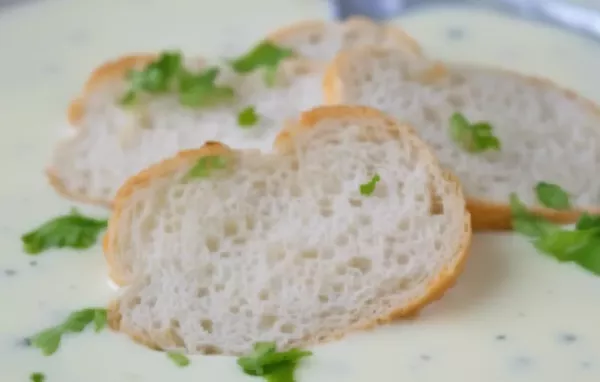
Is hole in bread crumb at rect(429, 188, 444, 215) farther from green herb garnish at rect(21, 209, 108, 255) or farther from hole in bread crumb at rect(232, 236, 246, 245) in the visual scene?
green herb garnish at rect(21, 209, 108, 255)

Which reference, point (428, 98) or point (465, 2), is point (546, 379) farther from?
point (465, 2)

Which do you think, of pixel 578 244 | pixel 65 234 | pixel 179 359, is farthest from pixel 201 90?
pixel 578 244

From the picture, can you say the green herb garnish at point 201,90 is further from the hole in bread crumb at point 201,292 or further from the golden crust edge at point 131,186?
the hole in bread crumb at point 201,292

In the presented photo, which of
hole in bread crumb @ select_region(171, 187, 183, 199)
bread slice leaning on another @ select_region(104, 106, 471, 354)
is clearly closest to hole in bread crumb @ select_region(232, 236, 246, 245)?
bread slice leaning on another @ select_region(104, 106, 471, 354)

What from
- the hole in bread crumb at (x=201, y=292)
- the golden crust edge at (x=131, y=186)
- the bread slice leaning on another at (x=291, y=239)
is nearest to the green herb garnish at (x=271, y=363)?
the bread slice leaning on another at (x=291, y=239)

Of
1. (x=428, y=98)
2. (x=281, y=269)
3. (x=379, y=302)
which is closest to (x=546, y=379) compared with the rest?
(x=379, y=302)

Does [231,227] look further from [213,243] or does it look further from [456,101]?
[456,101]
